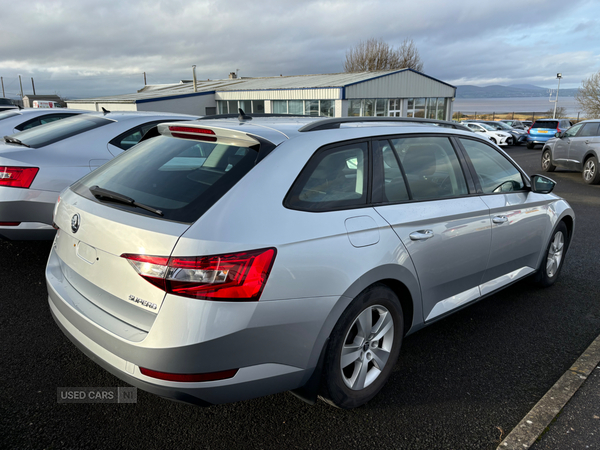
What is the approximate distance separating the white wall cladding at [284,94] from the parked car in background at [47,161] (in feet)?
80.0

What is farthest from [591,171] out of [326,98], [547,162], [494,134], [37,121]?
[326,98]

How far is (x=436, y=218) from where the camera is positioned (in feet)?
9.84

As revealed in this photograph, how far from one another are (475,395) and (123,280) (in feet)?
7.19

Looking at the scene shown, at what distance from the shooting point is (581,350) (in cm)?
349

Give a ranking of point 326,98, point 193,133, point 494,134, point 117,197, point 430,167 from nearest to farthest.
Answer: point 117,197 → point 193,133 → point 430,167 → point 494,134 → point 326,98

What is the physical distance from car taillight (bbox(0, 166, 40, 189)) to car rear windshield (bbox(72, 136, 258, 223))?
1.81m

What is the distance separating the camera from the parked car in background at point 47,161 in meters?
4.30

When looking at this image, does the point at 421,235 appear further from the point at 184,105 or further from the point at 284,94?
the point at 184,105

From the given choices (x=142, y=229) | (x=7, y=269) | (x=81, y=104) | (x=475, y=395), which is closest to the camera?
(x=142, y=229)

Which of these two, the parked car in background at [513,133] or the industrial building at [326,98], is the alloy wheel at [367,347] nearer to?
the industrial building at [326,98]

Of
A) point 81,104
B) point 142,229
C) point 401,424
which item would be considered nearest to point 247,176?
point 142,229

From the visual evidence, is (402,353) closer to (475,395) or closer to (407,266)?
(475,395)

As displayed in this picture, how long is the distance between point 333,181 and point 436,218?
84cm

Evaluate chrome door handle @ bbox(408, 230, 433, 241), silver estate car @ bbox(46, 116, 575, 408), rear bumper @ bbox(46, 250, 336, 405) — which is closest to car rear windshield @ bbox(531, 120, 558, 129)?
silver estate car @ bbox(46, 116, 575, 408)
